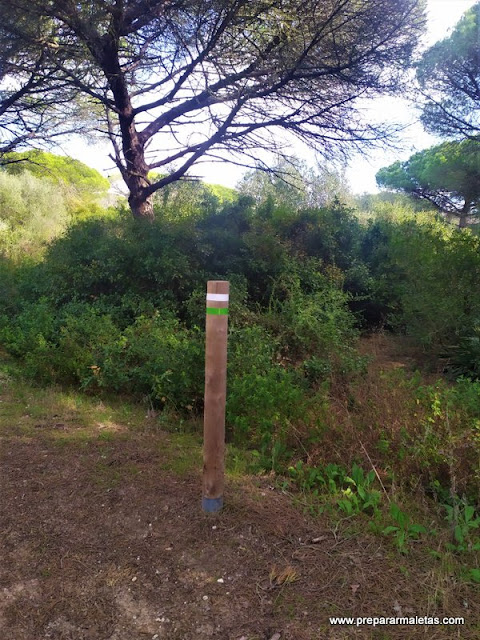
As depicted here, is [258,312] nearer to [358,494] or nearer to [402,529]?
[358,494]

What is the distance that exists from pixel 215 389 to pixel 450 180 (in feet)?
41.1

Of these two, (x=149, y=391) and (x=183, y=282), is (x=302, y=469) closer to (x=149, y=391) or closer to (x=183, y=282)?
(x=149, y=391)

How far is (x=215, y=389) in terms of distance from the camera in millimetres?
2641

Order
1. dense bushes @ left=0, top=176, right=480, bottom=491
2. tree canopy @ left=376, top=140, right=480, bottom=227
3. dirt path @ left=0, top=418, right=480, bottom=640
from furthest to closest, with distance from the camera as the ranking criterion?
tree canopy @ left=376, top=140, right=480, bottom=227, dense bushes @ left=0, top=176, right=480, bottom=491, dirt path @ left=0, top=418, right=480, bottom=640

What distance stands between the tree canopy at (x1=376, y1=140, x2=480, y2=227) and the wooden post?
939cm

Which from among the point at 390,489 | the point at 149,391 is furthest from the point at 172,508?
the point at 149,391

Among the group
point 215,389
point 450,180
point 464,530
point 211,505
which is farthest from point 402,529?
point 450,180

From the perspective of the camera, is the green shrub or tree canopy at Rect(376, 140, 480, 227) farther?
the green shrub

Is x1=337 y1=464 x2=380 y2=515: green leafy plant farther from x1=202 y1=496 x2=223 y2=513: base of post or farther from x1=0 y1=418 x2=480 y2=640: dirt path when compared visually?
x1=202 y1=496 x2=223 y2=513: base of post

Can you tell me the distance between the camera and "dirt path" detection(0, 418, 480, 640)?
1968mm

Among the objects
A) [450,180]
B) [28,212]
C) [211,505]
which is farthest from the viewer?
[28,212]

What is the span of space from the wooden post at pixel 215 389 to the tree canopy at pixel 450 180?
370 inches

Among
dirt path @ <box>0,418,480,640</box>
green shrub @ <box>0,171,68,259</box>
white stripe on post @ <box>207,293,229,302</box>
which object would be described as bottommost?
dirt path @ <box>0,418,480,640</box>

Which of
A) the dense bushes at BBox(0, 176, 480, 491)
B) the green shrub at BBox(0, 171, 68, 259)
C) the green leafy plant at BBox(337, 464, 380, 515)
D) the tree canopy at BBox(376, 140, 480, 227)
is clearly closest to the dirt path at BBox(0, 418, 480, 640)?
the green leafy plant at BBox(337, 464, 380, 515)
